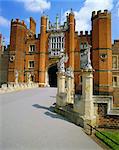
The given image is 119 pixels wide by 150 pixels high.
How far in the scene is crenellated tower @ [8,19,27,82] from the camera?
3575 centimetres

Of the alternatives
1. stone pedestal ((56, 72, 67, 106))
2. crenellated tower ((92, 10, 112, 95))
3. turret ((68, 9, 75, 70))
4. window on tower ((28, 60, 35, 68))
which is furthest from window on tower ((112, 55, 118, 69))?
stone pedestal ((56, 72, 67, 106))

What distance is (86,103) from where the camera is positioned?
9.82 m

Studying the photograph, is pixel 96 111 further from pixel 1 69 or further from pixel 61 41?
pixel 1 69

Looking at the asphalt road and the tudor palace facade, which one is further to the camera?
the tudor palace facade

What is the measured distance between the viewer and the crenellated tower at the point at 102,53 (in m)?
31.1

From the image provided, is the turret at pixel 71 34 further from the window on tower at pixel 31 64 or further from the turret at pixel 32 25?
the turret at pixel 32 25

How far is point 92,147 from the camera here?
22.3 feet

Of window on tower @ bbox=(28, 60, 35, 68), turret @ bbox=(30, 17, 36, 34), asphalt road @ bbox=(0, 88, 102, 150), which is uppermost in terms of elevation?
turret @ bbox=(30, 17, 36, 34)

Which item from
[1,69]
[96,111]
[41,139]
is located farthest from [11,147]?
[1,69]

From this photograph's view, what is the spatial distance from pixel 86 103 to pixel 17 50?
28408 mm

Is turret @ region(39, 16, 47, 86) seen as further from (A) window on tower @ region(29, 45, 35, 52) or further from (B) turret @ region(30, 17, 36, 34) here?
(B) turret @ region(30, 17, 36, 34)

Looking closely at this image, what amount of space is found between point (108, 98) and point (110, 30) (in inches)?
937

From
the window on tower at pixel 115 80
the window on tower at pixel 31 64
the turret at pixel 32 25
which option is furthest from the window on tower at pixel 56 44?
the window on tower at pixel 115 80

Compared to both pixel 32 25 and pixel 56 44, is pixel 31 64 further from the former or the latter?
pixel 32 25
